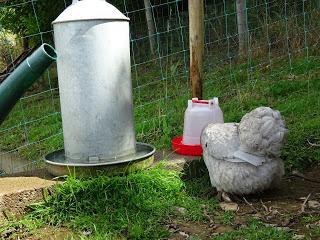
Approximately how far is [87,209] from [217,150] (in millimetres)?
733

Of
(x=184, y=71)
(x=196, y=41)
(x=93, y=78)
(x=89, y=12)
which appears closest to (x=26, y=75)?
(x=93, y=78)

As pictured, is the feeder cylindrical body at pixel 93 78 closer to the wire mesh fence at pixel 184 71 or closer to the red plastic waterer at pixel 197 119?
the red plastic waterer at pixel 197 119

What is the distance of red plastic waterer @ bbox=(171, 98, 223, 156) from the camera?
9.57 ft

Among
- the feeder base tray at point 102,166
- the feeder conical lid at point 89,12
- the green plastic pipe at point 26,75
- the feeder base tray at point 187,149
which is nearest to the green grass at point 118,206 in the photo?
the feeder base tray at point 102,166

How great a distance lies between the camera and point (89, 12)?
2.45 m

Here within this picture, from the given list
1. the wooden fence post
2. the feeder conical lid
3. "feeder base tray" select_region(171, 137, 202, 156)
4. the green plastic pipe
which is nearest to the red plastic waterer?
"feeder base tray" select_region(171, 137, 202, 156)

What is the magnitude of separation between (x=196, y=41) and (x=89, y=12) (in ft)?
2.98

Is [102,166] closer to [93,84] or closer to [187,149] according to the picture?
[93,84]

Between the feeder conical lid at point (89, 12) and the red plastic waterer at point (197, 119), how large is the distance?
2.37 ft

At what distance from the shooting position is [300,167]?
2.99 m

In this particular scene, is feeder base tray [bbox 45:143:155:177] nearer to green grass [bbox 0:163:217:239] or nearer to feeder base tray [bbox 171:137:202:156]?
green grass [bbox 0:163:217:239]

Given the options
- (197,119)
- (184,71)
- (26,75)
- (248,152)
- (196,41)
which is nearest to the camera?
(26,75)


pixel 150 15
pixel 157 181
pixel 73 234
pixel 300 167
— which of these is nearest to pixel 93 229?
pixel 73 234

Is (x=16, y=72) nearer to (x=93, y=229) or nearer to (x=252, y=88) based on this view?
(x=93, y=229)
